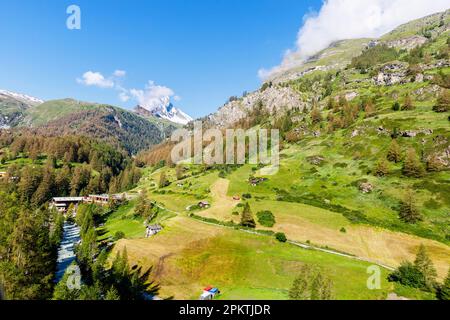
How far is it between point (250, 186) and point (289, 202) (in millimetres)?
28926

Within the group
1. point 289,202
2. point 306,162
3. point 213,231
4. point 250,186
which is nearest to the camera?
point 213,231

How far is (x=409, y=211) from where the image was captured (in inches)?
3519

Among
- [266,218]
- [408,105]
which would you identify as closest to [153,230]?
[266,218]

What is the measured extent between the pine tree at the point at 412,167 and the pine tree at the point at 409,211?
66.0ft

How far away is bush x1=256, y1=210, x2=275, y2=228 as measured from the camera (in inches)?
3632

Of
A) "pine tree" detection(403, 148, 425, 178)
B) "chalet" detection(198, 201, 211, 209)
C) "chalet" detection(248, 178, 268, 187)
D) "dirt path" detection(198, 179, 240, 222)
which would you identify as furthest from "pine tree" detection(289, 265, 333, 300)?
"chalet" detection(248, 178, 268, 187)

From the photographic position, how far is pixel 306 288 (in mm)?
35469

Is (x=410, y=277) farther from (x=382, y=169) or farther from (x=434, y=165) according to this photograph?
(x=434, y=165)

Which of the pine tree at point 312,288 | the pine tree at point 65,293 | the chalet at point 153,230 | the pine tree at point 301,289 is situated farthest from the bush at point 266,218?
the pine tree at point 65,293

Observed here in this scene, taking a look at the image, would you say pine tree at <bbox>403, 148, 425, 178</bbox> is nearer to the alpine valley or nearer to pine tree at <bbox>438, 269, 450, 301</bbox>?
the alpine valley

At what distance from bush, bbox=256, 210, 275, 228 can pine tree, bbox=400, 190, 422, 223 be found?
4108 cm

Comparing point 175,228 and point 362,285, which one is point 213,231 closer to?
point 175,228

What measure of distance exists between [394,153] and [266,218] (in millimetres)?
71468
